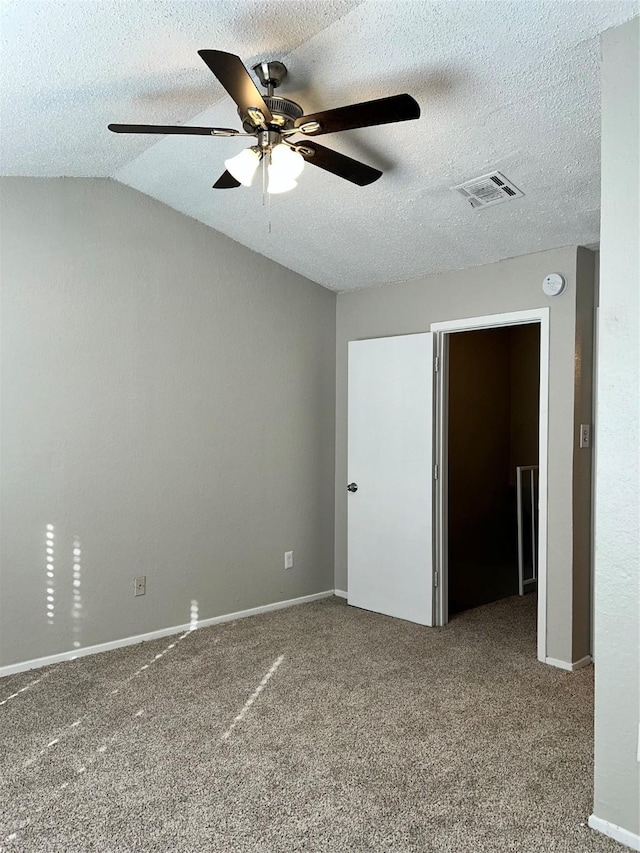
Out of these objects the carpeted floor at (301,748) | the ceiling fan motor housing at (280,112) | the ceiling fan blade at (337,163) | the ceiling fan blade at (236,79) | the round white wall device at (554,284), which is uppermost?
the ceiling fan motor housing at (280,112)

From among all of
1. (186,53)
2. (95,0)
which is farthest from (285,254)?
(95,0)

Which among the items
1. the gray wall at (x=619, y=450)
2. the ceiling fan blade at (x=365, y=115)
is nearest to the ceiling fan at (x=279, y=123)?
the ceiling fan blade at (x=365, y=115)

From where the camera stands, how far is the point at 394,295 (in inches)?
185

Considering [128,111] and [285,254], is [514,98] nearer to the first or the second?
[128,111]

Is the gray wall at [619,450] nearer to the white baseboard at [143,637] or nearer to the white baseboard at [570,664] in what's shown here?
the white baseboard at [570,664]

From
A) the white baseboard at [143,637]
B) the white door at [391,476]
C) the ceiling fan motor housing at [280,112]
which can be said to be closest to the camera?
the ceiling fan motor housing at [280,112]

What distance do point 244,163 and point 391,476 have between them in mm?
2630

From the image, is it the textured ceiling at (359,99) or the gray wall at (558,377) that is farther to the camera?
the gray wall at (558,377)

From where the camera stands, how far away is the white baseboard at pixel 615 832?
209 centimetres

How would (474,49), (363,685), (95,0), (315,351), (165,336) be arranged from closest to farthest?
(95,0) < (474,49) < (363,685) < (165,336) < (315,351)

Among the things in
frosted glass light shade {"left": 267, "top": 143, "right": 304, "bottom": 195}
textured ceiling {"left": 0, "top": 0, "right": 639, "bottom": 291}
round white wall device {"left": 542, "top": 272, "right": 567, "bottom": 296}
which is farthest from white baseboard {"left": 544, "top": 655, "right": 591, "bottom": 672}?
frosted glass light shade {"left": 267, "top": 143, "right": 304, "bottom": 195}

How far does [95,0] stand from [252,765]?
9.00 feet

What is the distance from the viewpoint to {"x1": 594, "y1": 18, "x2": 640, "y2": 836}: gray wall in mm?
2115

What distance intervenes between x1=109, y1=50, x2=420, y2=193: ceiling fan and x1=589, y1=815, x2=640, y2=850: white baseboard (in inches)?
94.0
